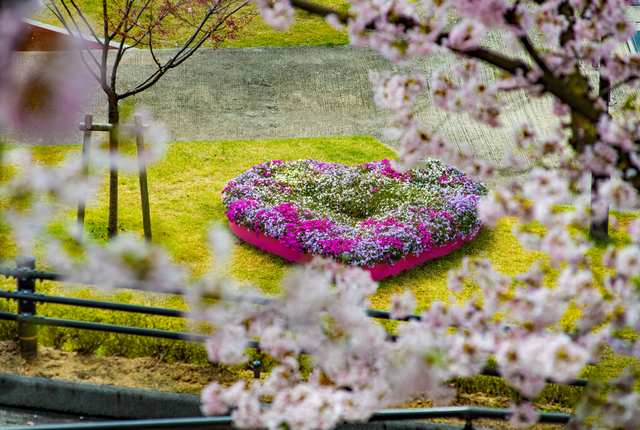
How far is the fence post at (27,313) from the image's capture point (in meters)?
3.91

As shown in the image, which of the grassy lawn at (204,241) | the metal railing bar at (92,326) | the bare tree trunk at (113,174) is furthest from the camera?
the bare tree trunk at (113,174)

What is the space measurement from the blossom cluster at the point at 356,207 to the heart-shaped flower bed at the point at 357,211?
11 mm

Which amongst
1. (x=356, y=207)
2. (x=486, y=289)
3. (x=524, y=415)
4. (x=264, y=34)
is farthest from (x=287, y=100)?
(x=524, y=415)

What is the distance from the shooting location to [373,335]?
2.22m

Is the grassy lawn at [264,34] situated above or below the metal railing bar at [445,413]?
above

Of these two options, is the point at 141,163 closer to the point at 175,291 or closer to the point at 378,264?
the point at 378,264

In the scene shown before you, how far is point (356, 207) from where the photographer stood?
8.01 metres

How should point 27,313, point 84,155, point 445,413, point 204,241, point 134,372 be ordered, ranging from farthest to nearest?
point 204,241
point 84,155
point 134,372
point 27,313
point 445,413

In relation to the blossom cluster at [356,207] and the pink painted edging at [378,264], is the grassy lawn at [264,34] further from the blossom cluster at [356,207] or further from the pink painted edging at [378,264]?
the pink painted edging at [378,264]

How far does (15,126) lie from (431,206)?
7.08 m

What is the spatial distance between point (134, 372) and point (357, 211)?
14.5ft

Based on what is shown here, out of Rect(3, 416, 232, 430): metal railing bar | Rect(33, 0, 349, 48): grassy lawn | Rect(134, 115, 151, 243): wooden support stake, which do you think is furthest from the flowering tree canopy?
Rect(33, 0, 349, 48): grassy lawn

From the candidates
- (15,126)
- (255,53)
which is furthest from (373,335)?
(255,53)

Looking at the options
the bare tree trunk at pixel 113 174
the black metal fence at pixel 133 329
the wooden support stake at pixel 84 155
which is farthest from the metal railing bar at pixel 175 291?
the bare tree trunk at pixel 113 174
